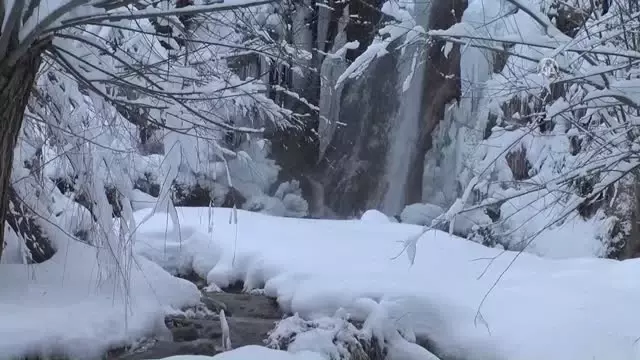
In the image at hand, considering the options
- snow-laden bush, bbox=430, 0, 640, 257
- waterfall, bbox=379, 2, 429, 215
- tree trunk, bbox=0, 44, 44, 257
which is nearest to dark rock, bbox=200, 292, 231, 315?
snow-laden bush, bbox=430, 0, 640, 257

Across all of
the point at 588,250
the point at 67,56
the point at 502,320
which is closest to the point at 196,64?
the point at 67,56

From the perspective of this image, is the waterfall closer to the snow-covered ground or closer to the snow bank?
the snow-covered ground

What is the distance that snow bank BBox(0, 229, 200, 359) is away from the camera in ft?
14.7

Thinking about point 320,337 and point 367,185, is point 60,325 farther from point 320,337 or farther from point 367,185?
point 367,185

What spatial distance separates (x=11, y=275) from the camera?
5.12 m

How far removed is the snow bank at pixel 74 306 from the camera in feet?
14.7

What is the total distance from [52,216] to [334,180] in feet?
35.1

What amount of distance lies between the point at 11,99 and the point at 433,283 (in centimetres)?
437

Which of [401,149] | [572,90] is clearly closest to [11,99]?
[572,90]

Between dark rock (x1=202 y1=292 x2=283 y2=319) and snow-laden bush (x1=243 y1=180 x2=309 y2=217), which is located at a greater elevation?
snow-laden bush (x1=243 y1=180 x2=309 y2=217)

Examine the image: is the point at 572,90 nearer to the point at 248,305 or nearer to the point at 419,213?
the point at 248,305

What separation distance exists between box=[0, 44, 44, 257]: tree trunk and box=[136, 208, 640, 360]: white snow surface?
1526 mm

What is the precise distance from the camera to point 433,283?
6617 mm

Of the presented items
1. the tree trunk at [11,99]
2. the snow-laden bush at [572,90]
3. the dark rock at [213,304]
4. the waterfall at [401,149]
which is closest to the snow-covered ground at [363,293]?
the dark rock at [213,304]
